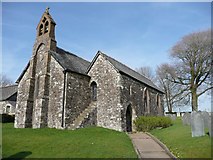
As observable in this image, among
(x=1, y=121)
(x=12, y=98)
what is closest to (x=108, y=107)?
(x=1, y=121)

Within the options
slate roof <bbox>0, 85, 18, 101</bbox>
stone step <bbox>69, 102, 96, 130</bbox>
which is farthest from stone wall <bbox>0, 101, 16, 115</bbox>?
stone step <bbox>69, 102, 96, 130</bbox>

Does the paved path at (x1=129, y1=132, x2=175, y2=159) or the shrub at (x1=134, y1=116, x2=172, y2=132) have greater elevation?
the shrub at (x1=134, y1=116, x2=172, y2=132)

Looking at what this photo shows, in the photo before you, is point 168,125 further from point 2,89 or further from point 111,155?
point 2,89

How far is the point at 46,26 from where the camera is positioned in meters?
24.5

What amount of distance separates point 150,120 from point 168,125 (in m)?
3.20

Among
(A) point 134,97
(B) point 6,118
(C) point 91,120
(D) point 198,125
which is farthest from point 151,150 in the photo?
(B) point 6,118

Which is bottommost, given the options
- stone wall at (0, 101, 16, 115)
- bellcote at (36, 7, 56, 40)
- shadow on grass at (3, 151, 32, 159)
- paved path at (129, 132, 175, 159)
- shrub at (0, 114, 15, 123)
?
paved path at (129, 132, 175, 159)

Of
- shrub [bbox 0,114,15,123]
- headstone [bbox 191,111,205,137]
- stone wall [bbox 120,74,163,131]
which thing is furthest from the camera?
shrub [bbox 0,114,15,123]

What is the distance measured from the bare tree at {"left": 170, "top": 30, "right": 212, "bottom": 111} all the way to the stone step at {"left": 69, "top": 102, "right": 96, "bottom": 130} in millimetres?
18205

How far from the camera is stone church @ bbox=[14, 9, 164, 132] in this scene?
2034cm

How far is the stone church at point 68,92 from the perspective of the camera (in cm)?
2034

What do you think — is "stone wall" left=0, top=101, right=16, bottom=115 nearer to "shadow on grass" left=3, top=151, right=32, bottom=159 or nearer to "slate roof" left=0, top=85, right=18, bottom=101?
"slate roof" left=0, top=85, right=18, bottom=101

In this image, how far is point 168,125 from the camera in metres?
23.0

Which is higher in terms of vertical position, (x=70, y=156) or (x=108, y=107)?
(x=108, y=107)
